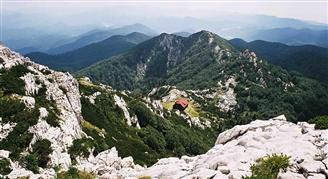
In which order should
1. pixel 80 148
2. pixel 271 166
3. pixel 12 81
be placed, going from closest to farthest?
pixel 271 166, pixel 80 148, pixel 12 81

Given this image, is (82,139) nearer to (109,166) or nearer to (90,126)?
(90,126)

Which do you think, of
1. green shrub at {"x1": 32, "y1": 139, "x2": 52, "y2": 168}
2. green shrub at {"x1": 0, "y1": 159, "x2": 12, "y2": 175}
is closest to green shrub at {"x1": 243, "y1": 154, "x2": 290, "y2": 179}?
green shrub at {"x1": 0, "y1": 159, "x2": 12, "y2": 175}

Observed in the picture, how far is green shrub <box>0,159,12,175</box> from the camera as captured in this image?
64200 mm

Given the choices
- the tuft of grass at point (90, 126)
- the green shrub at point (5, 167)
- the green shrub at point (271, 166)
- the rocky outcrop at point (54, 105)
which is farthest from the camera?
the tuft of grass at point (90, 126)

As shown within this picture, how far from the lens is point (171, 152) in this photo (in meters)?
179

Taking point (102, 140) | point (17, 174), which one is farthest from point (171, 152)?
point (17, 174)

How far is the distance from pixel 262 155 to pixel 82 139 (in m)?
66.6

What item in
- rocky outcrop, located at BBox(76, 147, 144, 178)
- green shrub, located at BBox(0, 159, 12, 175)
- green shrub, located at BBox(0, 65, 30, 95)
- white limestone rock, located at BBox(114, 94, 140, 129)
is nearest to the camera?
rocky outcrop, located at BBox(76, 147, 144, 178)

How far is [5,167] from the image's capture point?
66.5 m

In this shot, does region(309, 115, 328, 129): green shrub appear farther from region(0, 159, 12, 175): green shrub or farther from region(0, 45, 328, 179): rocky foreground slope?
region(0, 159, 12, 175): green shrub

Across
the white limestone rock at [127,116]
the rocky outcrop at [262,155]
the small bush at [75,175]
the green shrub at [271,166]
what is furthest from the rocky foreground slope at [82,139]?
the small bush at [75,175]

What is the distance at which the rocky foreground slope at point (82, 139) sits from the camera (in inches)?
1671

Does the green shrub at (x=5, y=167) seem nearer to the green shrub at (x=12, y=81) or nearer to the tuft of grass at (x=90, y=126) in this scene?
the green shrub at (x=12, y=81)

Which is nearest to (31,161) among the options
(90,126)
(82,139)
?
(82,139)
